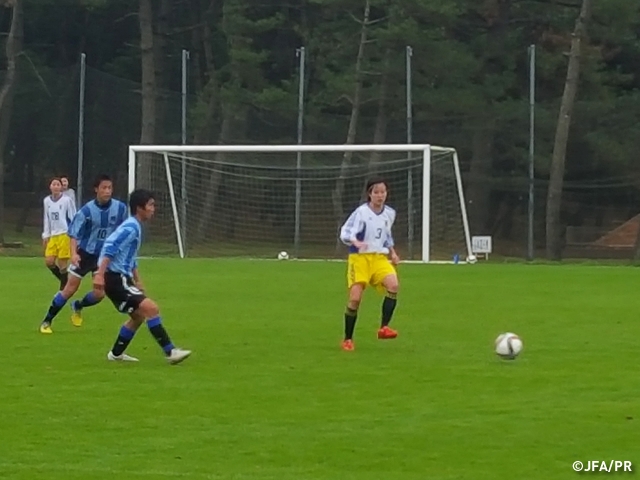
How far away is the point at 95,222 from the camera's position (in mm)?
15641

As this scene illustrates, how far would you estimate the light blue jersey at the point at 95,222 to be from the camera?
1557 cm

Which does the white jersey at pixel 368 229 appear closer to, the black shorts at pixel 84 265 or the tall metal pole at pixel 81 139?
the black shorts at pixel 84 265

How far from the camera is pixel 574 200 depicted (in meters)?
39.9

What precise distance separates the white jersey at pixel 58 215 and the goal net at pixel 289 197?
45.7 ft

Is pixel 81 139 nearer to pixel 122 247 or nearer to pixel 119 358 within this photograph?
pixel 119 358

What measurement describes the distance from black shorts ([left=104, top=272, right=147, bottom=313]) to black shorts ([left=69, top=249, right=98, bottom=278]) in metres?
3.56

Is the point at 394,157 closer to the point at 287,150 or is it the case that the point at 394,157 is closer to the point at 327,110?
the point at 287,150

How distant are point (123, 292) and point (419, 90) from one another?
97.6 feet

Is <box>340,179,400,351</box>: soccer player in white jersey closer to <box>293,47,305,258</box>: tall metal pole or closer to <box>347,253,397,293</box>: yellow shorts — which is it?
<box>347,253,397,293</box>: yellow shorts

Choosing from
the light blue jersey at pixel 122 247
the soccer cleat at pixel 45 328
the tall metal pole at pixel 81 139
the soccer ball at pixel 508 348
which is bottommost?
the soccer cleat at pixel 45 328

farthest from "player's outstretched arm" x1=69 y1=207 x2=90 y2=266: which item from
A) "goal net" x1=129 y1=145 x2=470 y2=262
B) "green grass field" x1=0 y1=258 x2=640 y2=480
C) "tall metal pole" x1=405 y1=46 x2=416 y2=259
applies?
"goal net" x1=129 y1=145 x2=470 y2=262

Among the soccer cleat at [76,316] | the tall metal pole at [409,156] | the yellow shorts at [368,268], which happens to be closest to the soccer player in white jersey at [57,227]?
the soccer cleat at [76,316]

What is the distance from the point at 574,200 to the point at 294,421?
1232 inches

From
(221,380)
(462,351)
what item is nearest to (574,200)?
(462,351)
